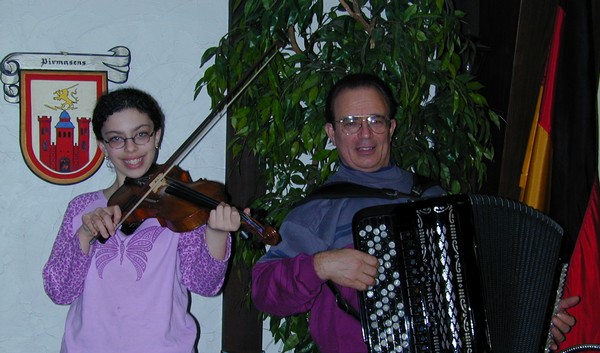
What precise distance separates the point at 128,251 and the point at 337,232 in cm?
50

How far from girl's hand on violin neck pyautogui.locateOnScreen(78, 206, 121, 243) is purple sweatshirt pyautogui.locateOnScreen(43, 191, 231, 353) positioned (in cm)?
3

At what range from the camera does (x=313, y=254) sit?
1577mm

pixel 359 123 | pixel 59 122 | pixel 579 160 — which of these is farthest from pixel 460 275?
pixel 59 122

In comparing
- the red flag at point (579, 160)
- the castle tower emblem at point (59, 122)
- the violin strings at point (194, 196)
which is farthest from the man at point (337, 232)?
the castle tower emblem at point (59, 122)

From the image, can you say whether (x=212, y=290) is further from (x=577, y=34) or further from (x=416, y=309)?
(x=577, y=34)

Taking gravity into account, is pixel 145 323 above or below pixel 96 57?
below

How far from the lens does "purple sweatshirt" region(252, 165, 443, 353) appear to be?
1.57m

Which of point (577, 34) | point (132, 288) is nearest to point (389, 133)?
point (132, 288)

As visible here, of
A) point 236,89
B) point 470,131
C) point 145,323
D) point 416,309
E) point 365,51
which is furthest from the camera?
point 470,131

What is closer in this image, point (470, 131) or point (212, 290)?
point (212, 290)

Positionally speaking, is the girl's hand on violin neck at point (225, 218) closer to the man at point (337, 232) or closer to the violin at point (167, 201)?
the violin at point (167, 201)

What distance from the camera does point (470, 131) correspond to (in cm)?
219

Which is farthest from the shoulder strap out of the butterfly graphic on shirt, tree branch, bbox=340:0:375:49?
tree branch, bbox=340:0:375:49

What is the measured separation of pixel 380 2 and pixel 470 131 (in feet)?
1.70
